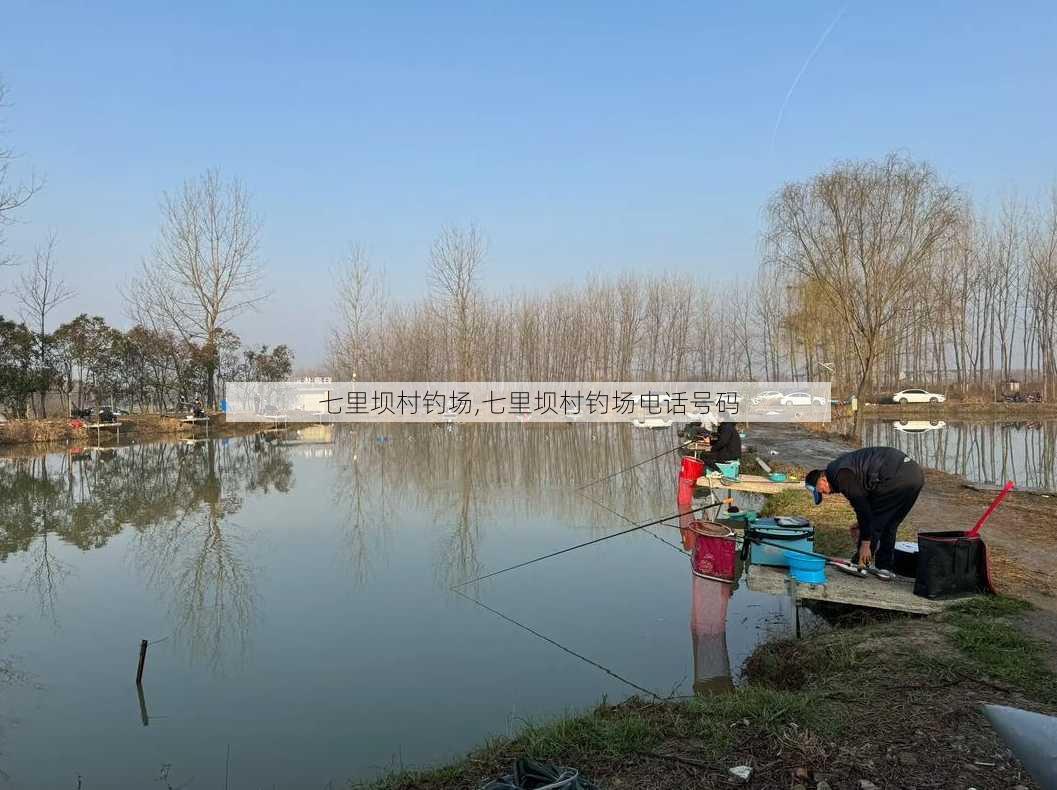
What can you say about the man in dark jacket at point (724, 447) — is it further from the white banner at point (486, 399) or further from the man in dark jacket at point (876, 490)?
the white banner at point (486, 399)

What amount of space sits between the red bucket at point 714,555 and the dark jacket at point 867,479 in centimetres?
93

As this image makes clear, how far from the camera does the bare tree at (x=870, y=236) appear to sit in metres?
17.9

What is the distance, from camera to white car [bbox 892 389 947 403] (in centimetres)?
3025

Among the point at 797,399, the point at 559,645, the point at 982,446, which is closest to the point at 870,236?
the point at 982,446

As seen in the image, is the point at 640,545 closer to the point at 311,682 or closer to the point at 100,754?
the point at 311,682

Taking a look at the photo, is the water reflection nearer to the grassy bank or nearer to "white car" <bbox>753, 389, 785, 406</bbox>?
the grassy bank

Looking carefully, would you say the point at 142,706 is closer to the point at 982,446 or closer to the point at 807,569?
the point at 807,569

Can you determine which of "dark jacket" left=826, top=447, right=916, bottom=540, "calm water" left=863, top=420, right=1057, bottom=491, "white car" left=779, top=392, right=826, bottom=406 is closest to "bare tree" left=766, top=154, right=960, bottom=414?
"calm water" left=863, top=420, right=1057, bottom=491

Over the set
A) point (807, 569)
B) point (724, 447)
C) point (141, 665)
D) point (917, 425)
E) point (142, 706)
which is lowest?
point (142, 706)

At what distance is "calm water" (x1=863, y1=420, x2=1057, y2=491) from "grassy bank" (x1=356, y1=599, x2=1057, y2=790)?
319 inches

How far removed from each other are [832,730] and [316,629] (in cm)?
347

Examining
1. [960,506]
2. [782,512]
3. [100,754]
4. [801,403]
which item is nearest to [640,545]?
[782,512]

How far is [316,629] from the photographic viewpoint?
16.2 feet

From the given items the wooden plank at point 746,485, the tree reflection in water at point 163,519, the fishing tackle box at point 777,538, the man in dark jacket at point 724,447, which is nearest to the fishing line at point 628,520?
the wooden plank at point 746,485
